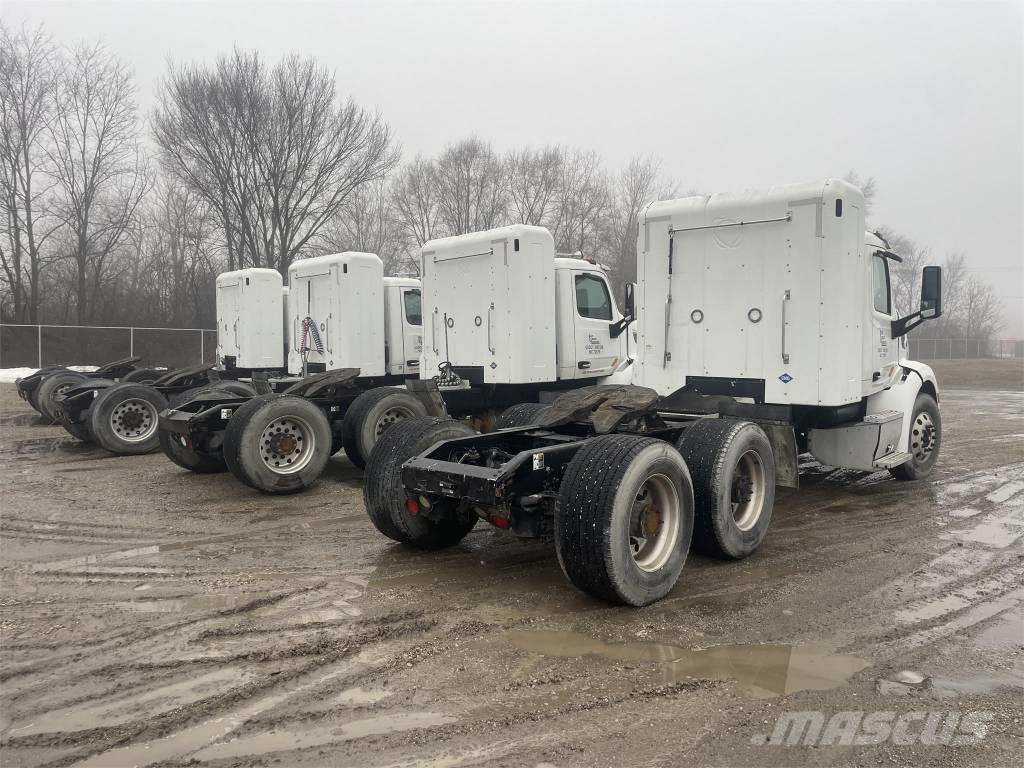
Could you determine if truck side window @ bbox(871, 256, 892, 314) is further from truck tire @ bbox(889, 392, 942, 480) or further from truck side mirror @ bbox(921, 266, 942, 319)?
truck tire @ bbox(889, 392, 942, 480)

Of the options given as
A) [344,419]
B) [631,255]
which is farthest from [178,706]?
[631,255]

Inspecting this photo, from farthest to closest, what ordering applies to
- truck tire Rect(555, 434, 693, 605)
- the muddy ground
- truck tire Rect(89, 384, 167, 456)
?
truck tire Rect(89, 384, 167, 456) < truck tire Rect(555, 434, 693, 605) < the muddy ground

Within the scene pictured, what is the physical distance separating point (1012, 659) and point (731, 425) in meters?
2.39

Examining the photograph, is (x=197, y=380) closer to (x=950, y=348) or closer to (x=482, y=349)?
(x=482, y=349)

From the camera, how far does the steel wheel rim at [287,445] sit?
8.54 meters

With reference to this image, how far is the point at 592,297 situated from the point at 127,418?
7.40 metres

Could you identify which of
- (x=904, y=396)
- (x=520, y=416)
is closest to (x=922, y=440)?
(x=904, y=396)

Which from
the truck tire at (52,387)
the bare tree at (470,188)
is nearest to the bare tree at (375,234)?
the bare tree at (470,188)

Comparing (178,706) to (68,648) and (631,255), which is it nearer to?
(68,648)

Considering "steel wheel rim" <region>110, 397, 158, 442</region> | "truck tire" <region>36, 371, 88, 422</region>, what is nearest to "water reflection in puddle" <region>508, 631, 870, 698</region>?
"steel wheel rim" <region>110, 397, 158, 442</region>

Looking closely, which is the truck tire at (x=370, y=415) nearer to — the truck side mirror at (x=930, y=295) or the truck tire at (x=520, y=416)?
the truck tire at (x=520, y=416)

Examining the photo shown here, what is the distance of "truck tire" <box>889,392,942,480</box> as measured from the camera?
29.7 feet

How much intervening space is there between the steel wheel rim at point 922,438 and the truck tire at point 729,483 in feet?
12.3

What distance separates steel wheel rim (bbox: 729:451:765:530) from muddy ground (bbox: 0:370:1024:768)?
346 millimetres
